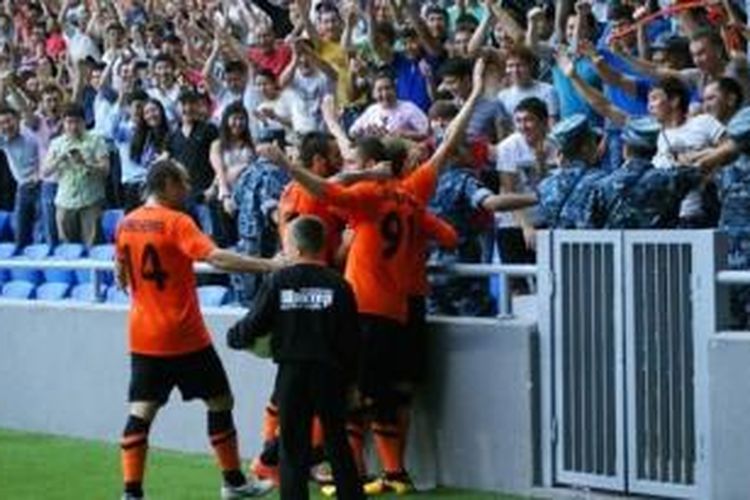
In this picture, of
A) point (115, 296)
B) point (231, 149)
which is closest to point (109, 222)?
point (115, 296)

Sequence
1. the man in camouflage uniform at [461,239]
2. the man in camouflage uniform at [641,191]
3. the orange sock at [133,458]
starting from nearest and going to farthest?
the man in camouflage uniform at [641,191], the orange sock at [133,458], the man in camouflage uniform at [461,239]

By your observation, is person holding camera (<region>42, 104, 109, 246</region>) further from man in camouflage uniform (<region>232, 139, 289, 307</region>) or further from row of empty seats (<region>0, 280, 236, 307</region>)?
man in camouflage uniform (<region>232, 139, 289, 307</region>)

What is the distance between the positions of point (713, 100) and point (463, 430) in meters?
2.49

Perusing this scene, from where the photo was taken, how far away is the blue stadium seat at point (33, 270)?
1589cm

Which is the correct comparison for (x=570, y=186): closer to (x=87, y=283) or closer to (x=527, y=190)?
(x=527, y=190)

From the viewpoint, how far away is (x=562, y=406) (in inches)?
423

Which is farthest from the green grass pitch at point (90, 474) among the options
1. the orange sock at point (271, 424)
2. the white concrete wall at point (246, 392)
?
the orange sock at point (271, 424)

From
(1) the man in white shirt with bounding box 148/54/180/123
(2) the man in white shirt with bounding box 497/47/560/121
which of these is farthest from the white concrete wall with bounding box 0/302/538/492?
(1) the man in white shirt with bounding box 148/54/180/123

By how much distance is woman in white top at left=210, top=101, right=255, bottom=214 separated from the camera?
14.1 meters

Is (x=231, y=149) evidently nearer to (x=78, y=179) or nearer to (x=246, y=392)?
(x=246, y=392)

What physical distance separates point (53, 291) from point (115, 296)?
105cm

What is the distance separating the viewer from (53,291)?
598 inches

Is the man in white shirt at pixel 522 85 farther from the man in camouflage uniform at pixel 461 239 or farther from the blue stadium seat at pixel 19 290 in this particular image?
the blue stadium seat at pixel 19 290

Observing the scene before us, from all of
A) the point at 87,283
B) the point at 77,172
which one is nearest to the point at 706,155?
the point at 87,283
